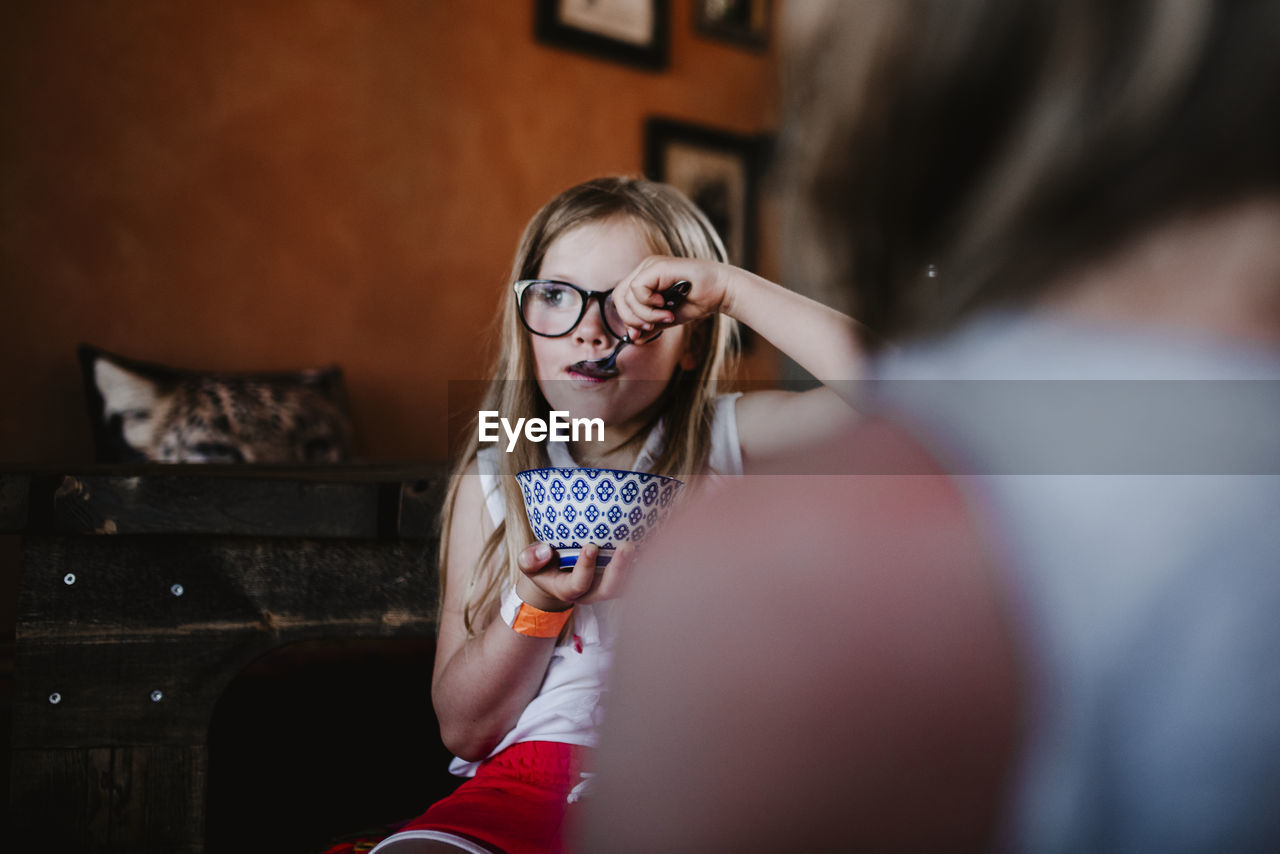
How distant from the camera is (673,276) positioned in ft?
3.23

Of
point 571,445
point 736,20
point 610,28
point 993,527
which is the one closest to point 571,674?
point 571,445

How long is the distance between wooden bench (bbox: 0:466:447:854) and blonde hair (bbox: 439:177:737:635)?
103 millimetres

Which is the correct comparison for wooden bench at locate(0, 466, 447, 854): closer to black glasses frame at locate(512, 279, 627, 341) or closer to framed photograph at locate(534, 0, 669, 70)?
black glasses frame at locate(512, 279, 627, 341)

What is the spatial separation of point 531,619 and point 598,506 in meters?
0.23

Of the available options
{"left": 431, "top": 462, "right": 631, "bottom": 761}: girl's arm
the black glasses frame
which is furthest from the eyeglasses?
{"left": 431, "top": 462, "right": 631, "bottom": 761}: girl's arm

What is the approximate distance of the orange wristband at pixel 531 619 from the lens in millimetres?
938

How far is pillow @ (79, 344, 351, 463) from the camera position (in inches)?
87.8

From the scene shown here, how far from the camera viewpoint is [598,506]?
776 mm

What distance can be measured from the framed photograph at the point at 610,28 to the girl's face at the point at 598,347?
7.96 ft

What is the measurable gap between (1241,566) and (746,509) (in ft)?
0.60


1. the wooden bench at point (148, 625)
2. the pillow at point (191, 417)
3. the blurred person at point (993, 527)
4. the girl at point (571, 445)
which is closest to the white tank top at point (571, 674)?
the girl at point (571, 445)

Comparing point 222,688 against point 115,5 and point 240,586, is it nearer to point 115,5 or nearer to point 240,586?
point 240,586

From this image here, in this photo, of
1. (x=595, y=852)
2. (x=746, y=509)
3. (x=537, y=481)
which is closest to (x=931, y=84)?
(x=746, y=509)

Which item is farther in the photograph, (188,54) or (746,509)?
(188,54)
